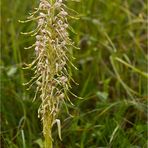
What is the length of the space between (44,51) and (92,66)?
58.2 inches

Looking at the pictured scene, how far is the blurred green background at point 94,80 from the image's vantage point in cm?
253

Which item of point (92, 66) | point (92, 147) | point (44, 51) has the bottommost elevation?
point (92, 147)

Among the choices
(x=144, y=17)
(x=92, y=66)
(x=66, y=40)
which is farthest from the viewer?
(x=144, y=17)

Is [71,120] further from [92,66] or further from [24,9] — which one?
[24,9]

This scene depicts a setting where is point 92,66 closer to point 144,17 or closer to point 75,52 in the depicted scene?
point 75,52

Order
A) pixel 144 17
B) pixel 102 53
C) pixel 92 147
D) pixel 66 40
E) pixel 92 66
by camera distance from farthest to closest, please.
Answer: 1. pixel 144 17
2. pixel 102 53
3. pixel 92 66
4. pixel 92 147
5. pixel 66 40

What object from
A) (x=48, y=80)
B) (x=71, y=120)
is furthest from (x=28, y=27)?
(x=48, y=80)

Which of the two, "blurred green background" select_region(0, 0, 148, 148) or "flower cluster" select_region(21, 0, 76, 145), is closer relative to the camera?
"flower cluster" select_region(21, 0, 76, 145)

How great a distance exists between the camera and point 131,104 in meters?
2.76

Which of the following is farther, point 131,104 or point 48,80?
point 131,104

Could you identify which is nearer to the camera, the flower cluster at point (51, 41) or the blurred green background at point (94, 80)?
the flower cluster at point (51, 41)

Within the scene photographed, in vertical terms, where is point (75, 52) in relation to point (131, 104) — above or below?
above

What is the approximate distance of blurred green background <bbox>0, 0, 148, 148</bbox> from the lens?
2.53 m

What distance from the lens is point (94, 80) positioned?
3225mm
